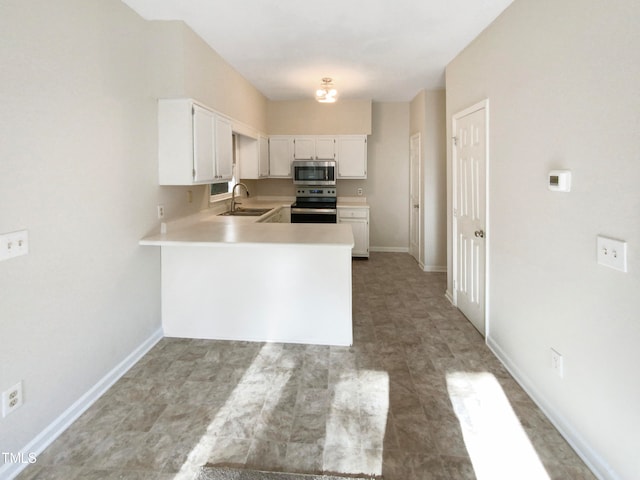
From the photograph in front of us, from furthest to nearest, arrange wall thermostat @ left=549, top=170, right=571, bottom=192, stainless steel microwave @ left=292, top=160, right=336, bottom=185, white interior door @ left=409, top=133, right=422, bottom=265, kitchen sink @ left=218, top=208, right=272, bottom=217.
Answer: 1. stainless steel microwave @ left=292, top=160, right=336, bottom=185
2. white interior door @ left=409, top=133, right=422, bottom=265
3. kitchen sink @ left=218, top=208, right=272, bottom=217
4. wall thermostat @ left=549, top=170, right=571, bottom=192

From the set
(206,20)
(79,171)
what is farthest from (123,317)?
(206,20)

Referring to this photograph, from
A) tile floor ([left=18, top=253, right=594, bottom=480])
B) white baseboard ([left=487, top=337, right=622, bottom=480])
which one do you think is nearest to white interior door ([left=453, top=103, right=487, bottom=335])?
tile floor ([left=18, top=253, right=594, bottom=480])

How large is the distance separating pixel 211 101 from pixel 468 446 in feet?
11.2

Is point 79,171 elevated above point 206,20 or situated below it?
below

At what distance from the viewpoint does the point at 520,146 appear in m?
2.55

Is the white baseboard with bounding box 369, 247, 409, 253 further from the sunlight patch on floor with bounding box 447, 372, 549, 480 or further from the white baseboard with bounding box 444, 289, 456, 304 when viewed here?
the sunlight patch on floor with bounding box 447, 372, 549, 480

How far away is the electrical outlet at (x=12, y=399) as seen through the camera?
174 cm

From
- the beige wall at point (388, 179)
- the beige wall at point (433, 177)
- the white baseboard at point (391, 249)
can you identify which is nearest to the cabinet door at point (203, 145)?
the beige wall at point (433, 177)

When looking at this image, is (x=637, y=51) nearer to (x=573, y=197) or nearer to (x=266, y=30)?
(x=573, y=197)

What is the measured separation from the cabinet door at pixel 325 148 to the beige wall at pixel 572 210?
3.49m

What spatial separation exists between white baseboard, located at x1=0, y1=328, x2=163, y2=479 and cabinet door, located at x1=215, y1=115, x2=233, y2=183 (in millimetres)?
1679

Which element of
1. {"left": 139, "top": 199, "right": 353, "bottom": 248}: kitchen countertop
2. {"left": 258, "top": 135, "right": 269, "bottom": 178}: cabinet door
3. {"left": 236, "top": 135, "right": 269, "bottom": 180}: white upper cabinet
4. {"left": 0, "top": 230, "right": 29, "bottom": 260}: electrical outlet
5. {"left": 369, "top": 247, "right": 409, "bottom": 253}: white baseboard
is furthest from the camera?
{"left": 369, "top": 247, "right": 409, "bottom": 253}: white baseboard

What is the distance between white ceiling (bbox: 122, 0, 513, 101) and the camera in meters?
2.80

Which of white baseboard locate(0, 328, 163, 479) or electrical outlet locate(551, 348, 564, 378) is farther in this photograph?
electrical outlet locate(551, 348, 564, 378)
